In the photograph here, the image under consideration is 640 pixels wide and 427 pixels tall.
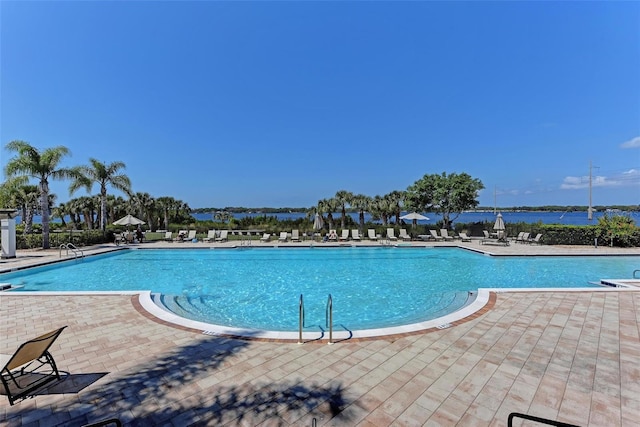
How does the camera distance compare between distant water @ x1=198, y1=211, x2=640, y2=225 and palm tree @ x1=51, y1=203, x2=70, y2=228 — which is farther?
palm tree @ x1=51, y1=203, x2=70, y2=228

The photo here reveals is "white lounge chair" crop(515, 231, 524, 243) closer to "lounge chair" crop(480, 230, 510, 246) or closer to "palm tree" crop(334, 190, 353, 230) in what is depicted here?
"lounge chair" crop(480, 230, 510, 246)

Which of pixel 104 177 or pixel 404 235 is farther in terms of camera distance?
pixel 404 235

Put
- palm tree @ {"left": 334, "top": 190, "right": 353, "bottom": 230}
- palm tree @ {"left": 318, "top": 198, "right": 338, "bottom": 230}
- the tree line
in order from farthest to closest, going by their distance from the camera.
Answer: palm tree @ {"left": 318, "top": 198, "right": 338, "bottom": 230} < palm tree @ {"left": 334, "top": 190, "right": 353, "bottom": 230} < the tree line

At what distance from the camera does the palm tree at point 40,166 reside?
49.1 ft

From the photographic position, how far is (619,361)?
12.6 ft

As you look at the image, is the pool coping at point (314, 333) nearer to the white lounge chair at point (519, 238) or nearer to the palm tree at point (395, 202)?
the white lounge chair at point (519, 238)

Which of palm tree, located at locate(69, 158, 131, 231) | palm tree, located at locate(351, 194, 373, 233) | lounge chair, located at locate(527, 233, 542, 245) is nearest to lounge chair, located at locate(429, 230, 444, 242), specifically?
lounge chair, located at locate(527, 233, 542, 245)

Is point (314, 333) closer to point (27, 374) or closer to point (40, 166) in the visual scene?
point (27, 374)

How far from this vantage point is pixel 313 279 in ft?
36.5

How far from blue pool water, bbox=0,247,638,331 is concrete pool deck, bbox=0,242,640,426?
180 cm

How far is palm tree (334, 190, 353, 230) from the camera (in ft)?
85.9

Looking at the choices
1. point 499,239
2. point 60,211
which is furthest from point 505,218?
point 60,211

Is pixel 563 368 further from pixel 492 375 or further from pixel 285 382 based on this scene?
pixel 285 382

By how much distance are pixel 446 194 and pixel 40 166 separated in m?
25.8
